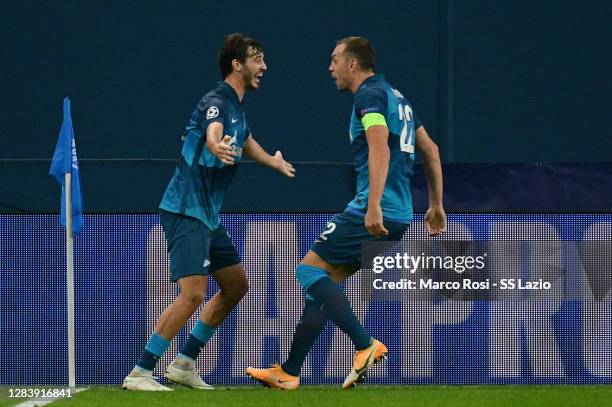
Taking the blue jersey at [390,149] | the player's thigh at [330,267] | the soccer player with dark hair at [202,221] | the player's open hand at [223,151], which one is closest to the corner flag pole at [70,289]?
the soccer player with dark hair at [202,221]

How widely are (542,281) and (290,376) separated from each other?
1630 millimetres

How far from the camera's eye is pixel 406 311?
7.06m

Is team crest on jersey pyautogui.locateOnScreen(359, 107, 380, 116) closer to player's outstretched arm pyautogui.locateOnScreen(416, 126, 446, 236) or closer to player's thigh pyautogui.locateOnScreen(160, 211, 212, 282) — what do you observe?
player's outstretched arm pyautogui.locateOnScreen(416, 126, 446, 236)

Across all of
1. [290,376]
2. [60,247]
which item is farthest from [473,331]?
[60,247]

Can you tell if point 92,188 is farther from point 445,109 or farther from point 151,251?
point 151,251

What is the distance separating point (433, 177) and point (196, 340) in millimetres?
1416

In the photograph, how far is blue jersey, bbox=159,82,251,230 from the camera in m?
6.18

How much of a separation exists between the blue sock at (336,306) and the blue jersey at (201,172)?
618 mm

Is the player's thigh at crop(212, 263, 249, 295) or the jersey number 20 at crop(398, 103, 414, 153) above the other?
the jersey number 20 at crop(398, 103, 414, 153)

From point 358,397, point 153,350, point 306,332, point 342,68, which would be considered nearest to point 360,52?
point 342,68

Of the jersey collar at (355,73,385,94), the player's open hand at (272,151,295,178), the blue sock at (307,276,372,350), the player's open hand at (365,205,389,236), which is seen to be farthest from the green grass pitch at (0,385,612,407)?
the jersey collar at (355,73,385,94)

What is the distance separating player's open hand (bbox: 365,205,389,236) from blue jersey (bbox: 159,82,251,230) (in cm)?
78

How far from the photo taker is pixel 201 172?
20.4 feet

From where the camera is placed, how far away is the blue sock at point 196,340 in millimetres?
6445
